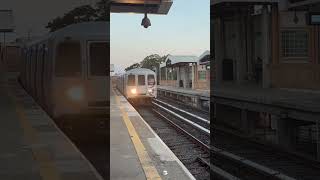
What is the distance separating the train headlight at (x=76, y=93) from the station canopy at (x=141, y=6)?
130 cm

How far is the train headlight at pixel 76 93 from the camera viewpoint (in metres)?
3.32

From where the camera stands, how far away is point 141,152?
2.55 meters

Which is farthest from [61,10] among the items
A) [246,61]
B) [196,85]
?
[246,61]

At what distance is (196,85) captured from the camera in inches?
108

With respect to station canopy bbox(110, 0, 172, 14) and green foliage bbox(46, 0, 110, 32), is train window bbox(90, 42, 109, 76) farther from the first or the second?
station canopy bbox(110, 0, 172, 14)

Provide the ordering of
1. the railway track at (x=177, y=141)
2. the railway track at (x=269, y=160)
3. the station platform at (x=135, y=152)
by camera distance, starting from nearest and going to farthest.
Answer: the station platform at (x=135, y=152) < the railway track at (x=177, y=141) < the railway track at (x=269, y=160)

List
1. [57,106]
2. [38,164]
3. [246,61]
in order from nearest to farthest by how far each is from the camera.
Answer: [38,164] < [57,106] < [246,61]

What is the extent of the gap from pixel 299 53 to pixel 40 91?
44.1 ft

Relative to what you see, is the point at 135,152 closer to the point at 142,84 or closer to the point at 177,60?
the point at 177,60

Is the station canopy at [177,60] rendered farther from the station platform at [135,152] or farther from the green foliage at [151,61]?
the station platform at [135,152]

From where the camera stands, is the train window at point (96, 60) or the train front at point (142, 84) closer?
the train window at point (96, 60)

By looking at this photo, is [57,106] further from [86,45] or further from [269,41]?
[269,41]

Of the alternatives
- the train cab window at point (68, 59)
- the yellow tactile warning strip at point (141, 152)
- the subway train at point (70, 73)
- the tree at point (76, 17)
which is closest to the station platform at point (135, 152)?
the yellow tactile warning strip at point (141, 152)

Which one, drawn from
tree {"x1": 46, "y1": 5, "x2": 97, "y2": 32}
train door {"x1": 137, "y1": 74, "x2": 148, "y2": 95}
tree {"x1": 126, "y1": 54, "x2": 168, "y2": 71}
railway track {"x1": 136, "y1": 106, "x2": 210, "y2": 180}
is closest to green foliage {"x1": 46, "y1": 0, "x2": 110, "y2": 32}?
tree {"x1": 46, "y1": 5, "x2": 97, "y2": 32}
